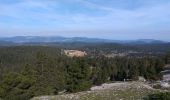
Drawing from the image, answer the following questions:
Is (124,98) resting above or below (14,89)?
above

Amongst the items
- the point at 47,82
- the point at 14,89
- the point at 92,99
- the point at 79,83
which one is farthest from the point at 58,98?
the point at 79,83

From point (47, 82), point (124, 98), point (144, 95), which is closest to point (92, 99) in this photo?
point (124, 98)

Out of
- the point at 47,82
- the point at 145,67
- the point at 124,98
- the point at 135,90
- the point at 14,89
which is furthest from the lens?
the point at 145,67

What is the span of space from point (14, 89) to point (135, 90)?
21634mm

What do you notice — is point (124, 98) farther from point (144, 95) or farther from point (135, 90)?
point (135, 90)

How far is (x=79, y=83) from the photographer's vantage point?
6156 centimetres

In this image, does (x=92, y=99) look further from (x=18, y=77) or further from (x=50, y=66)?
(x=50, y=66)

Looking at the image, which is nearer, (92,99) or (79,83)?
(92,99)

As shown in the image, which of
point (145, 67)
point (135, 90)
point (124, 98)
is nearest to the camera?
point (124, 98)

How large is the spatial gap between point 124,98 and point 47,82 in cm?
3067

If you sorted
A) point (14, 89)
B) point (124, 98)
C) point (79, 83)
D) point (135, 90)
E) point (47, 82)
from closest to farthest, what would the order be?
point (124, 98), point (135, 90), point (14, 89), point (47, 82), point (79, 83)

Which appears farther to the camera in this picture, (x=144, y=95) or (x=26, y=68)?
(x=26, y=68)

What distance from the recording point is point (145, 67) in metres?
113

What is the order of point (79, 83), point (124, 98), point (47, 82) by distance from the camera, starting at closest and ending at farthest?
point (124, 98)
point (47, 82)
point (79, 83)
